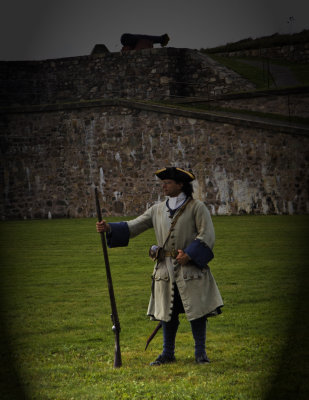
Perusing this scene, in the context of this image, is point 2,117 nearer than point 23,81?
Yes

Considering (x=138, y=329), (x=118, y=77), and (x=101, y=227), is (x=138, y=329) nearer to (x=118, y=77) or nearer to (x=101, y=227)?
(x=101, y=227)

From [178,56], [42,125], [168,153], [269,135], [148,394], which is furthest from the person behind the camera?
[178,56]

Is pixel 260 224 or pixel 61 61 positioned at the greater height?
pixel 61 61

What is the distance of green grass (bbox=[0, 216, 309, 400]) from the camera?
302cm

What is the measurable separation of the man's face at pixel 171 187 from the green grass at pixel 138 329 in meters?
0.71

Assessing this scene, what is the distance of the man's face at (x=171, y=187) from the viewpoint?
13.0ft

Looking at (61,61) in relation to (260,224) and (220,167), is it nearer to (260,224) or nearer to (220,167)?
(220,167)

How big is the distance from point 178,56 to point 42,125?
14.6 ft

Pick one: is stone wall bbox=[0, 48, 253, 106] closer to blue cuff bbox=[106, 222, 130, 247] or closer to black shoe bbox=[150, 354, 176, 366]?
blue cuff bbox=[106, 222, 130, 247]

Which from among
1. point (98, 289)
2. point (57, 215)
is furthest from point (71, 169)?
Result: point (98, 289)

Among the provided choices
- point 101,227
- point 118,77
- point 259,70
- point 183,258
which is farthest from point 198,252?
point 259,70

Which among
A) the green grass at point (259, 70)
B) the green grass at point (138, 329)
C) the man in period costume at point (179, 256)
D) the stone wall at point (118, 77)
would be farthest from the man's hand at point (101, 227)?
the stone wall at point (118, 77)

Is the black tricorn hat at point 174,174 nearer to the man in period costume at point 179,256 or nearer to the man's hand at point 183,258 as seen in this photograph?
the man in period costume at point 179,256

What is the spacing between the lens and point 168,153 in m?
17.3
